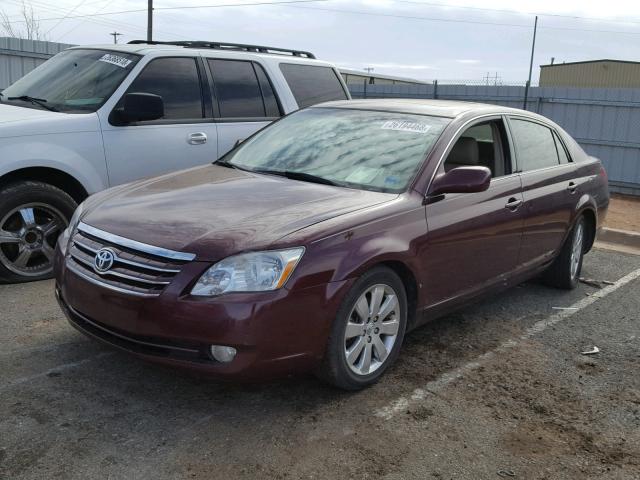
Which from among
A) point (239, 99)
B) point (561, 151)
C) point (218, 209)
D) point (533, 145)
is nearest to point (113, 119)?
point (239, 99)

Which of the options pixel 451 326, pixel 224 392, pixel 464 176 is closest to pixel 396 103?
pixel 464 176

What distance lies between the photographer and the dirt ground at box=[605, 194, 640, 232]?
9445mm

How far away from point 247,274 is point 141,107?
285 cm

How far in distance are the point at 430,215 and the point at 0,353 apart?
8.92 ft

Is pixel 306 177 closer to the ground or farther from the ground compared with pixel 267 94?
closer to the ground

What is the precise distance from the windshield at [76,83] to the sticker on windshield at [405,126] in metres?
2.55

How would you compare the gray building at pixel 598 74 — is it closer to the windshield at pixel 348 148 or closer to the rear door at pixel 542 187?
the rear door at pixel 542 187

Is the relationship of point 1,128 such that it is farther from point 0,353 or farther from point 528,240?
point 528,240

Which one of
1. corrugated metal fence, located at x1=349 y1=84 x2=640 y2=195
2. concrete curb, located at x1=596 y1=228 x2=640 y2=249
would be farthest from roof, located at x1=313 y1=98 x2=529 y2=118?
corrugated metal fence, located at x1=349 y1=84 x2=640 y2=195

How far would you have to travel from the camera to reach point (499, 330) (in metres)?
4.98

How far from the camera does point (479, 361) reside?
14.3 ft

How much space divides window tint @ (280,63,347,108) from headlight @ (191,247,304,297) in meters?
4.04

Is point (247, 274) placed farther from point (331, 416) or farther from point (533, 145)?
point (533, 145)

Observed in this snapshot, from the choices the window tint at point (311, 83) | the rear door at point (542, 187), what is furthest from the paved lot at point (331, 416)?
the window tint at point (311, 83)
